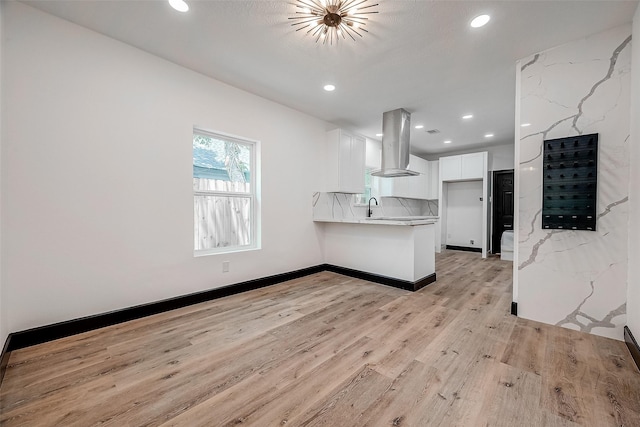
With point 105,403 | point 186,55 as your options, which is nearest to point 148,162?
point 186,55

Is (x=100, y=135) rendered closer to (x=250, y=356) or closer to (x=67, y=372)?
(x=67, y=372)

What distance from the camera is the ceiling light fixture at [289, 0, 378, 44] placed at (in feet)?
6.32

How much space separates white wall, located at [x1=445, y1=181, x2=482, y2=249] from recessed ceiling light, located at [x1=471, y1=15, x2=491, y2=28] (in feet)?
17.4

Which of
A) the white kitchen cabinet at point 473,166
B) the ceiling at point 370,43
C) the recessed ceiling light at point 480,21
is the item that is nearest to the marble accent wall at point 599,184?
the ceiling at point 370,43

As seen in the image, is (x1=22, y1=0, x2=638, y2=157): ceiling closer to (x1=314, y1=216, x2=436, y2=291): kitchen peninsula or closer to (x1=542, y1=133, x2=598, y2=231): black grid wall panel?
(x1=542, y1=133, x2=598, y2=231): black grid wall panel

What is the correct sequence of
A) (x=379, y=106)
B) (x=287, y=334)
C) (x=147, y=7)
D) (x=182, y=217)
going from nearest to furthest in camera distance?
1. (x=147, y=7)
2. (x=287, y=334)
3. (x=182, y=217)
4. (x=379, y=106)

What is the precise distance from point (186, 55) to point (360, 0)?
1828mm

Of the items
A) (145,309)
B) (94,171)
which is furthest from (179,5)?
(145,309)

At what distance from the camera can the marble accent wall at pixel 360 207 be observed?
15.1 ft

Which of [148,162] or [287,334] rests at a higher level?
[148,162]

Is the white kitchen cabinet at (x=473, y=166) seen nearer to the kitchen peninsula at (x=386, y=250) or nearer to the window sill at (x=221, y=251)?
the kitchen peninsula at (x=386, y=250)

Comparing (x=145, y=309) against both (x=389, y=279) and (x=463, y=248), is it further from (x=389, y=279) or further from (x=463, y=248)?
(x=463, y=248)

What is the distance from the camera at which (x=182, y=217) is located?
2.90 m

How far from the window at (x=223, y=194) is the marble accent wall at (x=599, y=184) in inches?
126
